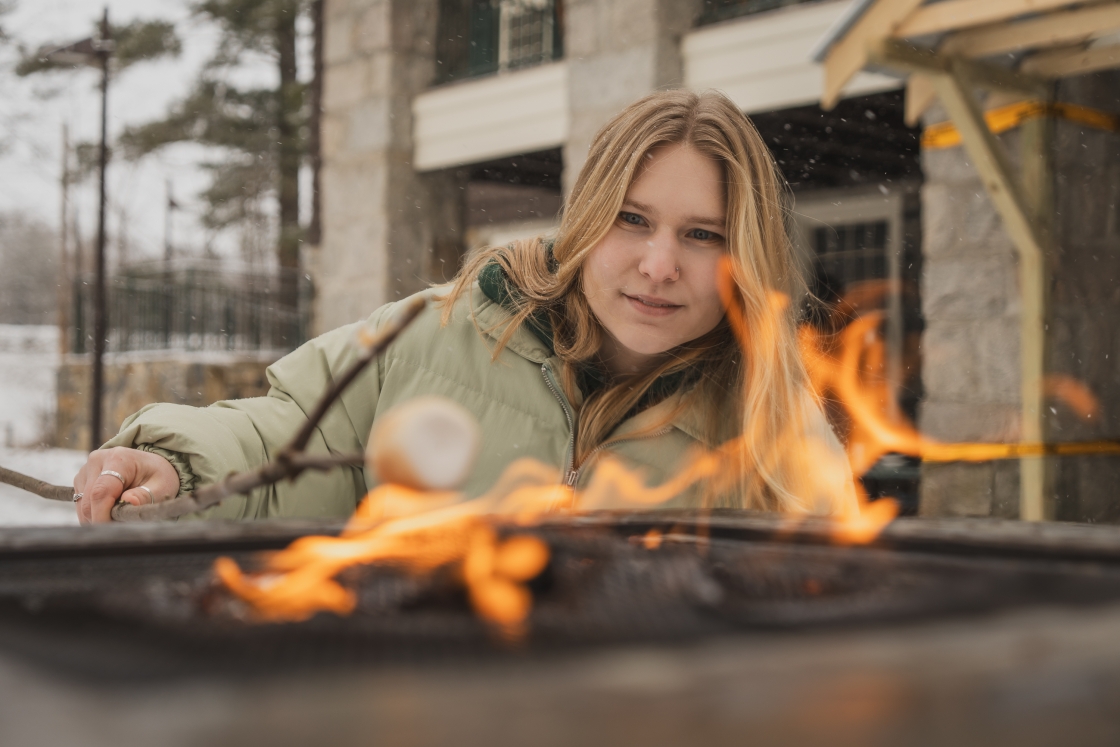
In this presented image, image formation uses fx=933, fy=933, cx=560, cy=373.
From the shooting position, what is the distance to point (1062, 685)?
65 cm

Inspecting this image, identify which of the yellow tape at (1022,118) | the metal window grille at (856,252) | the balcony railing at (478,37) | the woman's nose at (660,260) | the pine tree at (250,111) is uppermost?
the pine tree at (250,111)

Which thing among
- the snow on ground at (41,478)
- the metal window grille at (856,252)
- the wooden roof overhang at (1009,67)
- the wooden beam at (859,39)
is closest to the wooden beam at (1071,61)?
the wooden roof overhang at (1009,67)

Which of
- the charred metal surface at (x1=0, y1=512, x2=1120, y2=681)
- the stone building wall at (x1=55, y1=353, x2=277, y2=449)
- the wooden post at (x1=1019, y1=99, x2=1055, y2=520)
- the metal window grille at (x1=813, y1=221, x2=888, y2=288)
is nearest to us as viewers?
the charred metal surface at (x1=0, y1=512, x2=1120, y2=681)

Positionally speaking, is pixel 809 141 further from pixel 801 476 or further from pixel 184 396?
pixel 184 396

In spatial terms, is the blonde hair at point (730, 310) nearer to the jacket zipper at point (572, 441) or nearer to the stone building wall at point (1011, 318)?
the jacket zipper at point (572, 441)

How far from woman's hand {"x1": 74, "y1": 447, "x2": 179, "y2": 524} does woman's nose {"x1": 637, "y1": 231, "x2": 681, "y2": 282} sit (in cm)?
93

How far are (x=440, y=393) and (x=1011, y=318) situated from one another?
3.83m

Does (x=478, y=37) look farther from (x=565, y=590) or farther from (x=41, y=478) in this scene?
(x=565, y=590)

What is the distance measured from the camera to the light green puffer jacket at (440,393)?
73.7 inches

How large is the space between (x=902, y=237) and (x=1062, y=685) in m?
7.37

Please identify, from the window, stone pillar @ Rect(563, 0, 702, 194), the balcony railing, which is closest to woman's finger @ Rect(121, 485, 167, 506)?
stone pillar @ Rect(563, 0, 702, 194)

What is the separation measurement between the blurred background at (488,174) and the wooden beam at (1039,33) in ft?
2.15

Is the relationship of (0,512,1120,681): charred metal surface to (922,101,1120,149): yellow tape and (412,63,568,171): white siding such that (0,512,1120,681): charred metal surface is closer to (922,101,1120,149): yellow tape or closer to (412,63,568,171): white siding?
(922,101,1120,149): yellow tape

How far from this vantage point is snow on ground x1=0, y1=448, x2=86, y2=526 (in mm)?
7270
